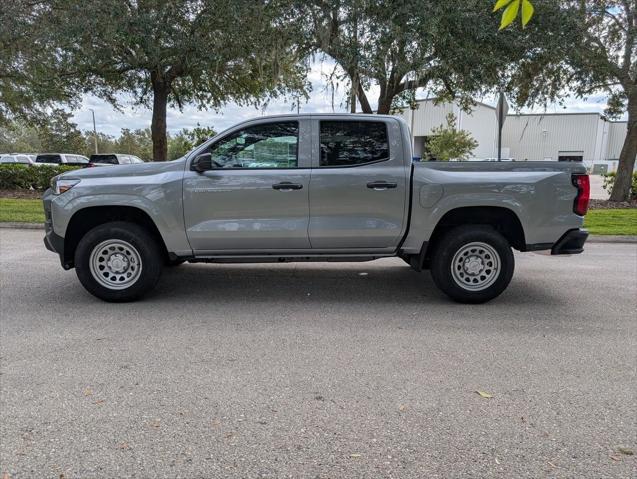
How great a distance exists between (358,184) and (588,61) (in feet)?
39.9

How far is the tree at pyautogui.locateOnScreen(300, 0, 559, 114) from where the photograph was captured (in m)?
10.5

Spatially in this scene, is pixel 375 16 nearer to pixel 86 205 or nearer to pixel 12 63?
pixel 86 205

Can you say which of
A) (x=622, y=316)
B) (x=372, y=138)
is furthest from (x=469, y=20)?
(x=622, y=316)

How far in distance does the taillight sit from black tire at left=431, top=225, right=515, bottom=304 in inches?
32.0

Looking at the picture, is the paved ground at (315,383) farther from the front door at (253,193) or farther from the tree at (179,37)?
the tree at (179,37)

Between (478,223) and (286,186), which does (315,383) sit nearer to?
(286,186)

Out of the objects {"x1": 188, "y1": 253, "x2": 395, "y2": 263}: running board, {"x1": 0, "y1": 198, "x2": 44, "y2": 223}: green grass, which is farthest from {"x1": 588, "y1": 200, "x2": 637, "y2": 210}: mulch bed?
{"x1": 0, "y1": 198, "x2": 44, "y2": 223}: green grass

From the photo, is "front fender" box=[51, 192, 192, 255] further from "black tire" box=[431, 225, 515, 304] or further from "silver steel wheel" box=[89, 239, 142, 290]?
"black tire" box=[431, 225, 515, 304]

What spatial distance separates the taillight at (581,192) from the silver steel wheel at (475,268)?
3.32 feet

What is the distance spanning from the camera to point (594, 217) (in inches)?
491

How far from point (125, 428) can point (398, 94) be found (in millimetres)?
14416

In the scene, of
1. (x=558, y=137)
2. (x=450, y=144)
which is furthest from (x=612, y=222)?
(x=558, y=137)

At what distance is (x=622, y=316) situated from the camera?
4863 millimetres

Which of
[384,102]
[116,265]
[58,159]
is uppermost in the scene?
[384,102]
